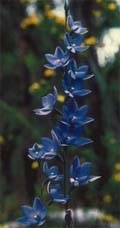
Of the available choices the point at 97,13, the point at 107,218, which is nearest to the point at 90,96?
the point at 97,13

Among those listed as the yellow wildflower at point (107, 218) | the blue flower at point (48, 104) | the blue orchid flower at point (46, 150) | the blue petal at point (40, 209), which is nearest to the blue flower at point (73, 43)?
the blue flower at point (48, 104)

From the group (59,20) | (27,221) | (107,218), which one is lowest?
(107,218)

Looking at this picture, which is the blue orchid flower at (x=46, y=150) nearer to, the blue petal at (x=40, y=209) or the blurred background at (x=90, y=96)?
the blue petal at (x=40, y=209)

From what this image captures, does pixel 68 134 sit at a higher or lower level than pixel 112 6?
lower

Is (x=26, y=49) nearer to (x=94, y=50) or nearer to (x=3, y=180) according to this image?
(x=3, y=180)

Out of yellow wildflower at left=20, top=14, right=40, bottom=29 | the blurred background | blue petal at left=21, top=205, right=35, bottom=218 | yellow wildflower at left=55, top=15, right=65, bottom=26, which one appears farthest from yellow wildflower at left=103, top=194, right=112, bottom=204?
blue petal at left=21, top=205, right=35, bottom=218

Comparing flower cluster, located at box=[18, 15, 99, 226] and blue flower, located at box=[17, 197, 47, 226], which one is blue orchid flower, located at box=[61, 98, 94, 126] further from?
blue flower, located at box=[17, 197, 47, 226]

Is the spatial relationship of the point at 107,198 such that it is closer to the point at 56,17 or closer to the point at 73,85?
the point at 56,17

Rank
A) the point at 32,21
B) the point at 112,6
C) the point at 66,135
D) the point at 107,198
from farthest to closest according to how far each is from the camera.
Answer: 1. the point at 32,21
2. the point at 107,198
3. the point at 112,6
4. the point at 66,135
